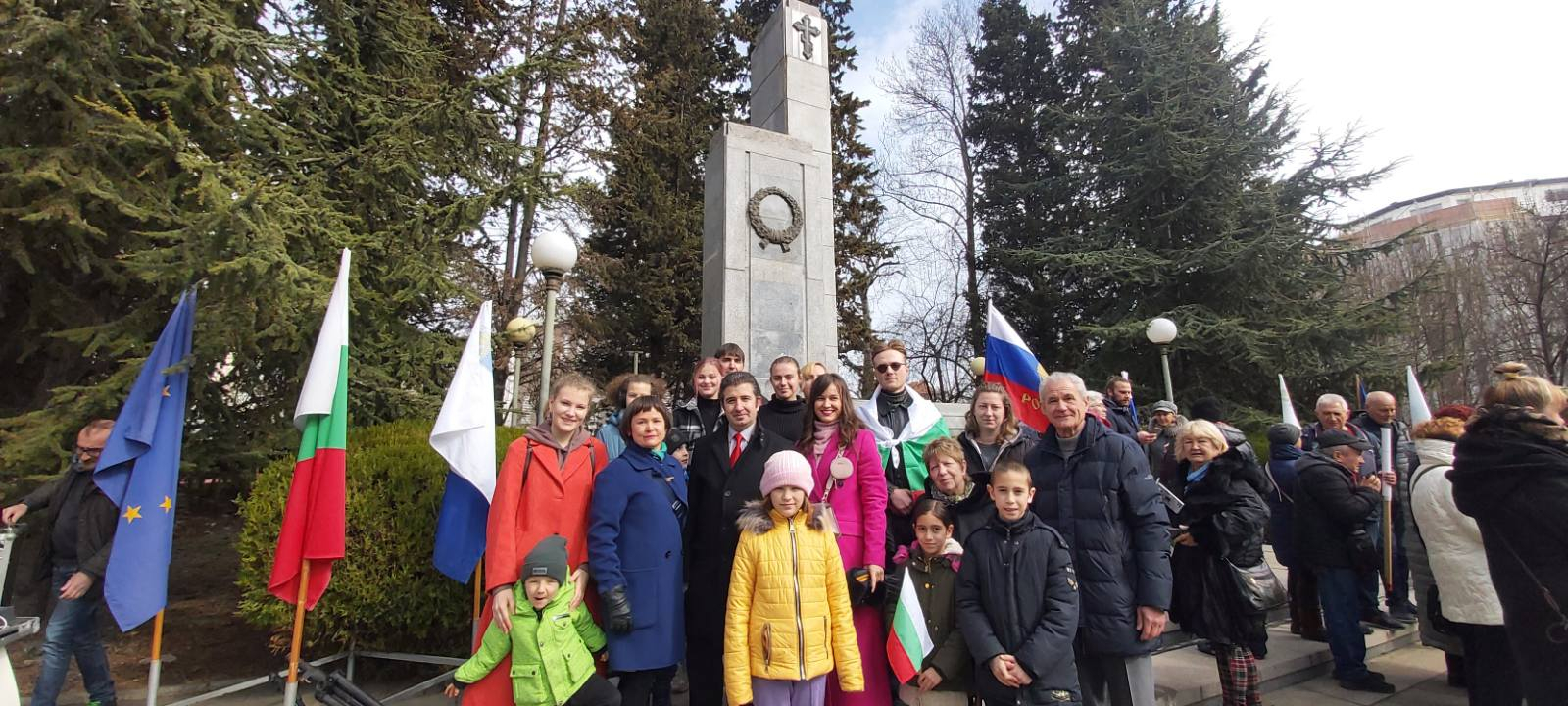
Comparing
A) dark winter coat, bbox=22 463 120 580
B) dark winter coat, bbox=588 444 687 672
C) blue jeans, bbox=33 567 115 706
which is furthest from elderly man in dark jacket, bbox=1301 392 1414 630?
blue jeans, bbox=33 567 115 706

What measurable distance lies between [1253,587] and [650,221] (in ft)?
52.6

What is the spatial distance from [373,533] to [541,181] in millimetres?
5941

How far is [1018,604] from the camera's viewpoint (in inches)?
114

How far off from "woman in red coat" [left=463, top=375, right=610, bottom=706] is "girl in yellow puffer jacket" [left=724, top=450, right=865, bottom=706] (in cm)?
82

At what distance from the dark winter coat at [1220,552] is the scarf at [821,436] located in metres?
2.02

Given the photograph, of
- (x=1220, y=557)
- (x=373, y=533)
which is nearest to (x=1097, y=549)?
(x=1220, y=557)

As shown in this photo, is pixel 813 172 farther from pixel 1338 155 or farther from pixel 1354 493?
pixel 1338 155

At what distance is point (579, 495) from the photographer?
3.44 m

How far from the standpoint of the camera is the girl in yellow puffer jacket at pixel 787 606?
286 centimetres

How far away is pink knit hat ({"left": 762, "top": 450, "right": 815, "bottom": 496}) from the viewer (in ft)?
9.96

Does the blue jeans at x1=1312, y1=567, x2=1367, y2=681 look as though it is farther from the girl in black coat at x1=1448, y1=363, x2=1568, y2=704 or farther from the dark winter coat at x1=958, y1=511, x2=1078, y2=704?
the dark winter coat at x1=958, y1=511, x2=1078, y2=704

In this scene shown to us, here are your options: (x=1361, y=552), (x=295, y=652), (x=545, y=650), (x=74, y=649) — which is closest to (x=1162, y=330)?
(x=1361, y=552)

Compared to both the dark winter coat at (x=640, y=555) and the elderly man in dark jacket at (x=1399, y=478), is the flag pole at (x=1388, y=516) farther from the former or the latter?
the dark winter coat at (x=640, y=555)

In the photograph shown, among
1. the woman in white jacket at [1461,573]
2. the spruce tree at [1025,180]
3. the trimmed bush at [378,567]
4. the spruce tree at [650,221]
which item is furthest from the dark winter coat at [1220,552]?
the spruce tree at [1025,180]
